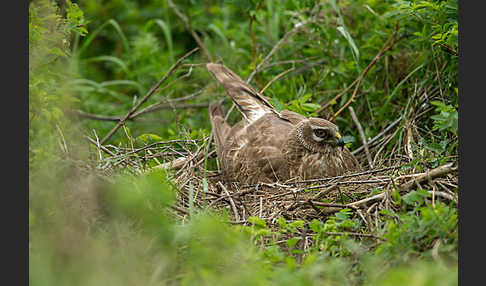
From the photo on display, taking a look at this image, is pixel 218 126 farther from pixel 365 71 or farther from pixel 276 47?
pixel 365 71

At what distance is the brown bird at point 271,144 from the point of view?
19.0 ft

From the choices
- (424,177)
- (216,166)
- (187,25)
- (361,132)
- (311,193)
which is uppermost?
(424,177)

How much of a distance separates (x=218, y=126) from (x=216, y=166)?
557mm

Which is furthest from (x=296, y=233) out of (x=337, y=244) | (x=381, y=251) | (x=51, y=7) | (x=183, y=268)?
(x=51, y=7)

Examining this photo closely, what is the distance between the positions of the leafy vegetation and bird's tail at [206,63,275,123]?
1.07ft

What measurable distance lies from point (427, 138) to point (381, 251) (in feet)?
7.71

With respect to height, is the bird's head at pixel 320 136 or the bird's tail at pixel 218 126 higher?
the bird's head at pixel 320 136

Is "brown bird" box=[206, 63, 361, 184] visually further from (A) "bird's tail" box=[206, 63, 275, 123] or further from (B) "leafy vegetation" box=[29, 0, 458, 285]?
(B) "leafy vegetation" box=[29, 0, 458, 285]

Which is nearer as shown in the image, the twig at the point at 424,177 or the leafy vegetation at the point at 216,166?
the leafy vegetation at the point at 216,166

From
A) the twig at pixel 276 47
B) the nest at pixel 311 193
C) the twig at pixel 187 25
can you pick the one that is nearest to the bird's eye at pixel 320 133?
the nest at pixel 311 193

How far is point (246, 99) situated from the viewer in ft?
21.5

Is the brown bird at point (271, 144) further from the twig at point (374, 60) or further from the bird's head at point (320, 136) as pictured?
the twig at point (374, 60)

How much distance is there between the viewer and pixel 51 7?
4539mm

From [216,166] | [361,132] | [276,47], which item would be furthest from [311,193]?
[276,47]
